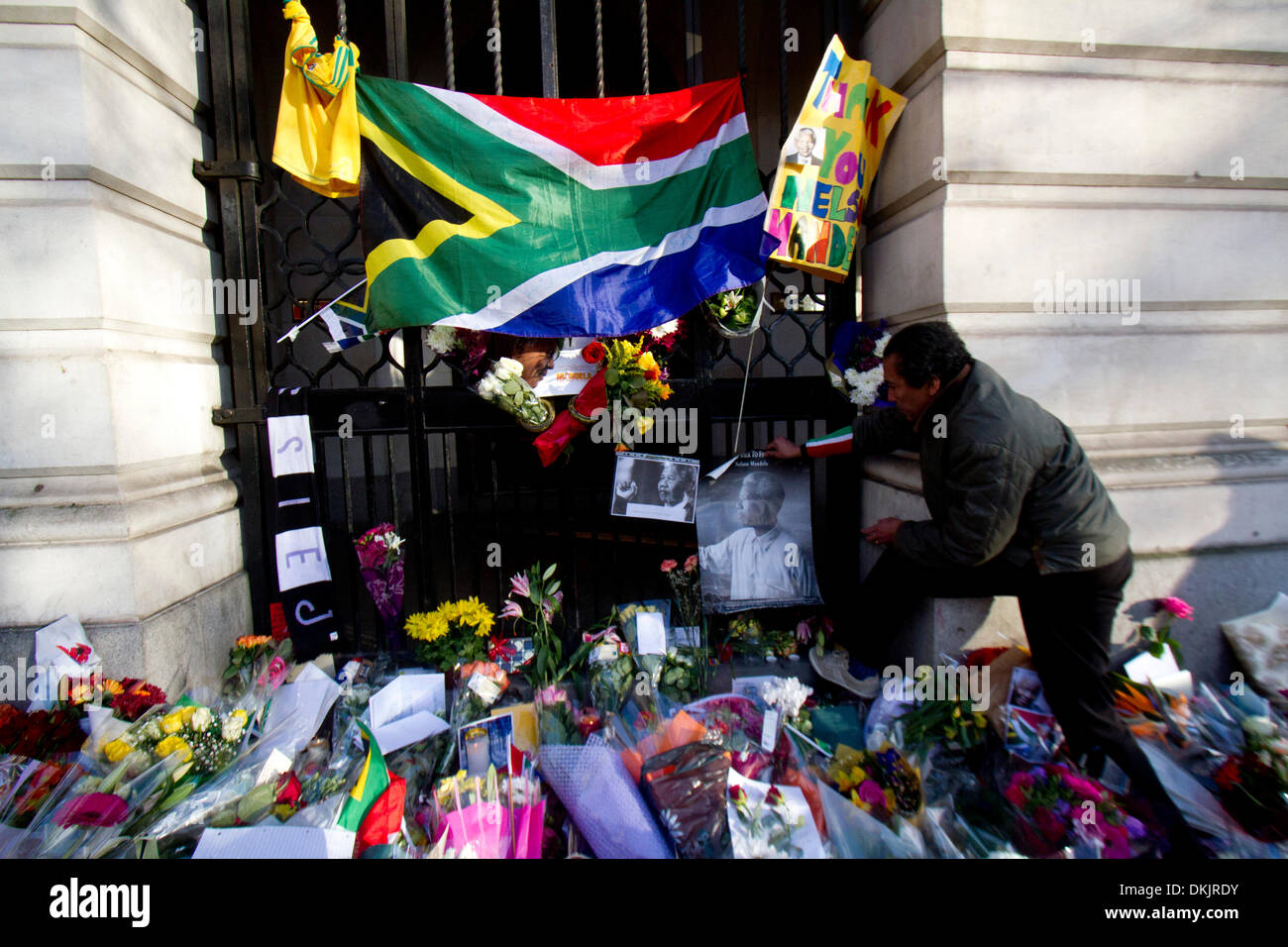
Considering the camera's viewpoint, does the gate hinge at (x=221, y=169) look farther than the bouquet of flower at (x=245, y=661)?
Yes

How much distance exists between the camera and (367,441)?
3.97 metres

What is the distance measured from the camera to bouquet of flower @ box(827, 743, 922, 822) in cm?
246

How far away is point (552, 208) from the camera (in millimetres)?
3783

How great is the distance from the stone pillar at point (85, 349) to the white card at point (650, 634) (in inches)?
91.2

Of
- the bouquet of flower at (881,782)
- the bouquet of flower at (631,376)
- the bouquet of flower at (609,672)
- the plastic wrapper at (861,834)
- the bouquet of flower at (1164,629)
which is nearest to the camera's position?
the plastic wrapper at (861,834)

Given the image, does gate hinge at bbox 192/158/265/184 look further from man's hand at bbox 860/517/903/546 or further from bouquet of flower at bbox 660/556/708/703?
man's hand at bbox 860/517/903/546

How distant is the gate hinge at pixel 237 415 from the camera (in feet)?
13.1

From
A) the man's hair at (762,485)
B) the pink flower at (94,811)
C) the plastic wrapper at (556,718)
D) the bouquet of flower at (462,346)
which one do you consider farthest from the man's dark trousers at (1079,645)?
the pink flower at (94,811)

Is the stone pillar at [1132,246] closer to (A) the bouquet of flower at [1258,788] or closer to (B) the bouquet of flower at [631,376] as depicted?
(A) the bouquet of flower at [1258,788]

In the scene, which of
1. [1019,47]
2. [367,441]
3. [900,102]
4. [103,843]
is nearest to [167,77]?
[367,441]

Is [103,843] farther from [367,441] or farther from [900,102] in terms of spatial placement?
[900,102]

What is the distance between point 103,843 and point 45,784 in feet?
2.10

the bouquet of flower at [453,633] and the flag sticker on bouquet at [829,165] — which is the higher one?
the flag sticker on bouquet at [829,165]

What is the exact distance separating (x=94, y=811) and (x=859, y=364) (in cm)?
385
